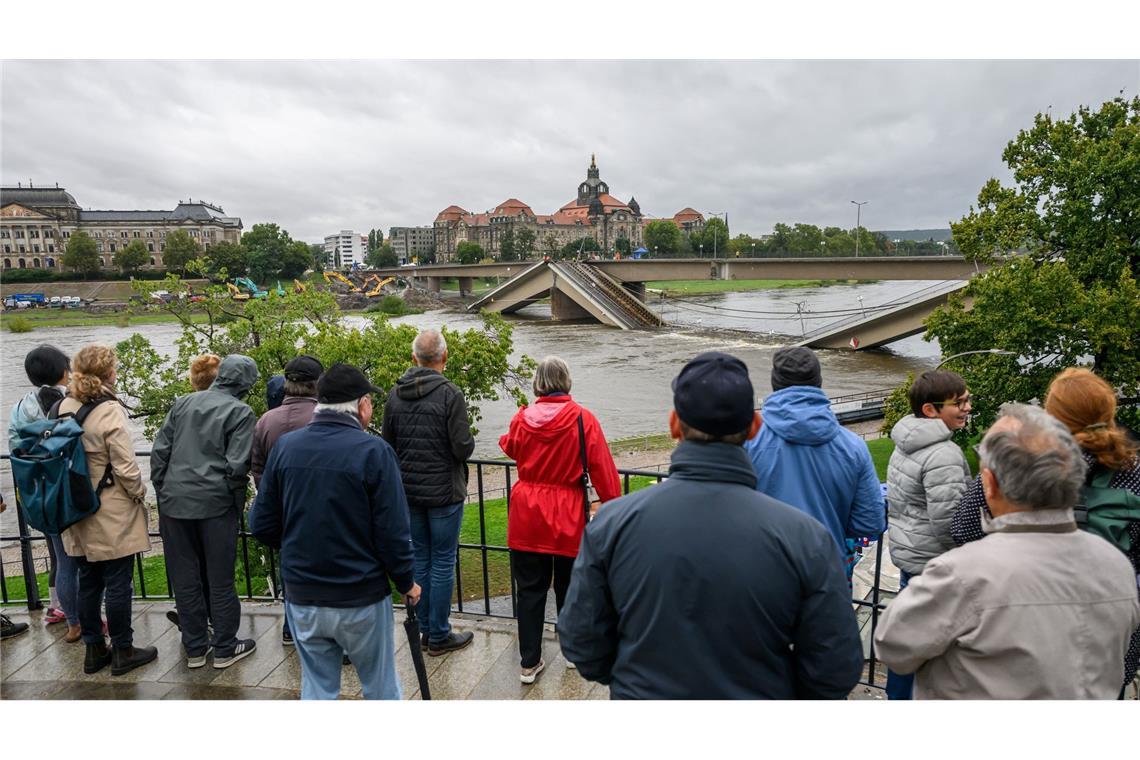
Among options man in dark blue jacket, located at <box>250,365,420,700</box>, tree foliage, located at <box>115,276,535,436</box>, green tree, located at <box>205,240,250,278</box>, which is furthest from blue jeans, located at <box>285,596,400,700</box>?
green tree, located at <box>205,240,250,278</box>

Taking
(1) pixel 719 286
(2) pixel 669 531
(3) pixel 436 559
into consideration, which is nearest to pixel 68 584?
(3) pixel 436 559

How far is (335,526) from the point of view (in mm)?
3146

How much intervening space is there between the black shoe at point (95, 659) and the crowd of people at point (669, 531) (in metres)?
0.02

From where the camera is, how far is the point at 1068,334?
14117 millimetres

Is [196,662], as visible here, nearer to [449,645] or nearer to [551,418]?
[449,645]

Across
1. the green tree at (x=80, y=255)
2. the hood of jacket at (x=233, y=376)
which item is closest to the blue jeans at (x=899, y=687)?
the hood of jacket at (x=233, y=376)

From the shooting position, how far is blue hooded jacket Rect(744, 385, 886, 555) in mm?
3094

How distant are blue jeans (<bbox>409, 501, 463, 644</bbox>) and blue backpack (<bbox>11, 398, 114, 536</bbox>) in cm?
186

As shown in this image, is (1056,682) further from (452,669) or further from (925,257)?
(925,257)

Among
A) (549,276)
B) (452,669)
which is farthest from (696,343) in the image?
(452,669)

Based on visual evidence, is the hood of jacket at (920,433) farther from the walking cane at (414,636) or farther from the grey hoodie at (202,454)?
the grey hoodie at (202,454)

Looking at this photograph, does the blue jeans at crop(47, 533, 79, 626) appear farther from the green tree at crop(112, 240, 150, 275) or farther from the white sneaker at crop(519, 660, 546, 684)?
the green tree at crop(112, 240, 150, 275)

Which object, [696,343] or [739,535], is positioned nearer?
[739,535]

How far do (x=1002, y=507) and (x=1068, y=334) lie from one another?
1481 cm
